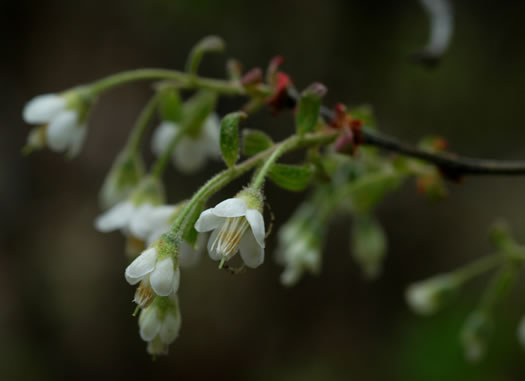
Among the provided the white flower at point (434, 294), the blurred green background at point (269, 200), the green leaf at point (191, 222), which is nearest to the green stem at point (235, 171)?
the green leaf at point (191, 222)

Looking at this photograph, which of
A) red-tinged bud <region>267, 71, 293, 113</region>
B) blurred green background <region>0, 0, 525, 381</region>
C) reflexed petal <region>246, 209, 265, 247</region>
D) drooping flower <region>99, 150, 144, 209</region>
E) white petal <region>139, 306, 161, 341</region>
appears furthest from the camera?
blurred green background <region>0, 0, 525, 381</region>

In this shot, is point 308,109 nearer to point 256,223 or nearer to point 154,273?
point 256,223

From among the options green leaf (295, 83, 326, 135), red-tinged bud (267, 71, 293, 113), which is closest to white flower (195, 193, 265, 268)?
green leaf (295, 83, 326, 135)

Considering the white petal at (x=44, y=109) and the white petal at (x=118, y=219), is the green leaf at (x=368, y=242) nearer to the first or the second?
the white petal at (x=118, y=219)

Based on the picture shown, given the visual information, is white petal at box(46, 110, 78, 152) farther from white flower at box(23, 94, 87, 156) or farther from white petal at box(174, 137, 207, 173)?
white petal at box(174, 137, 207, 173)

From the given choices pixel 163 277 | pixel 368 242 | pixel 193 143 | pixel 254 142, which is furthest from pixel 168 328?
pixel 368 242

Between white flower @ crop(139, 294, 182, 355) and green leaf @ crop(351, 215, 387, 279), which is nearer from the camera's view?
white flower @ crop(139, 294, 182, 355)

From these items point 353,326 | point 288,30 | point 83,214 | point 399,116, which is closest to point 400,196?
point 399,116
